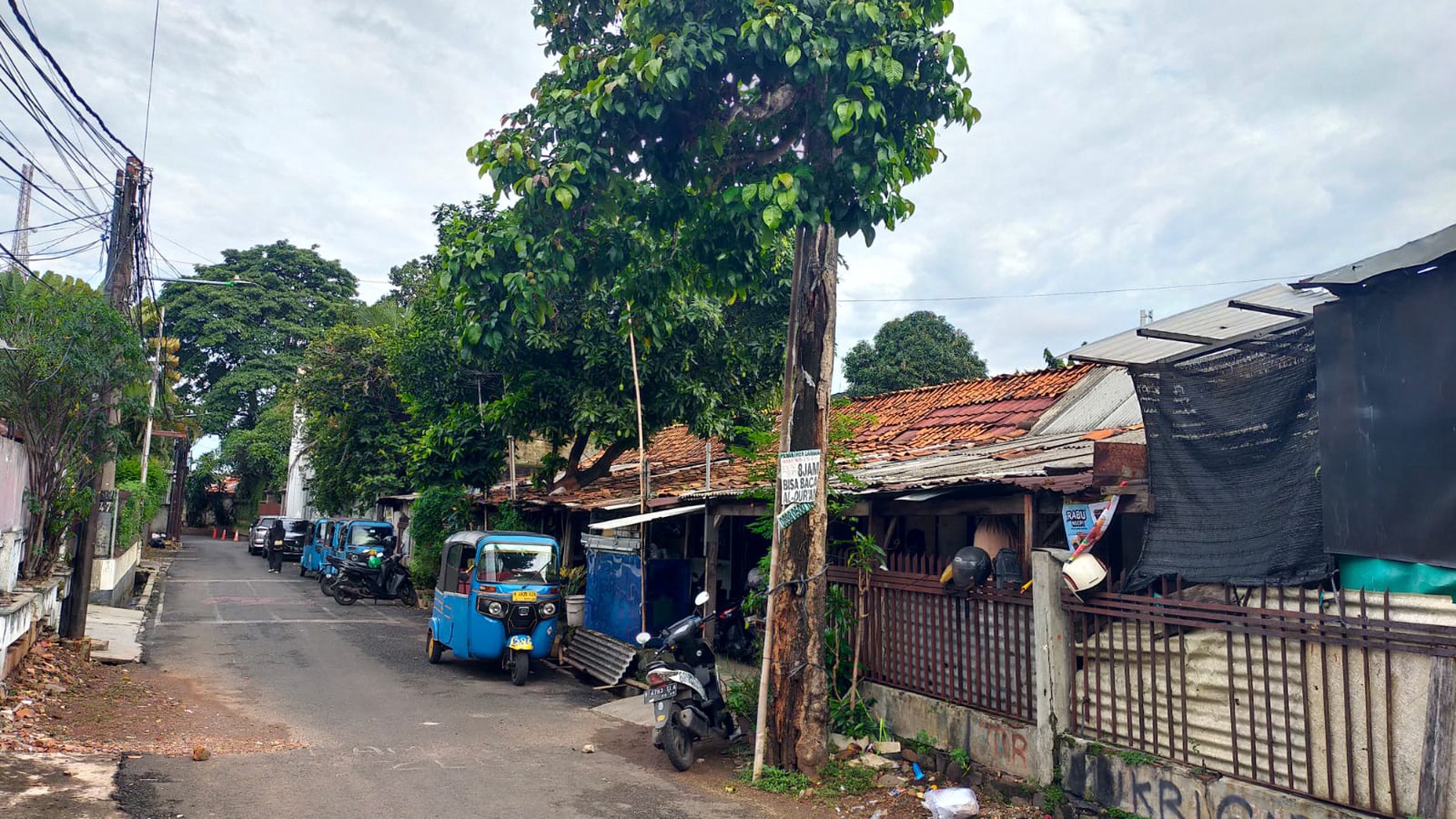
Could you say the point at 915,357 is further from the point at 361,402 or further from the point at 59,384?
the point at 59,384

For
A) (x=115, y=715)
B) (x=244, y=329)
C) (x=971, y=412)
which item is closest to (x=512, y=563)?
(x=115, y=715)

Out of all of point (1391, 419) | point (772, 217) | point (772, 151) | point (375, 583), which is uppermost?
point (772, 151)

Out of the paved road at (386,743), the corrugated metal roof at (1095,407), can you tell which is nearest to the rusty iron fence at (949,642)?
the paved road at (386,743)

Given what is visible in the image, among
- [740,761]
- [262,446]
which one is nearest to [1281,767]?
[740,761]

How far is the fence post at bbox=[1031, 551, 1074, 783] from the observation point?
272 inches

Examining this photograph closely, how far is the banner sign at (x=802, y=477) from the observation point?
779 centimetres

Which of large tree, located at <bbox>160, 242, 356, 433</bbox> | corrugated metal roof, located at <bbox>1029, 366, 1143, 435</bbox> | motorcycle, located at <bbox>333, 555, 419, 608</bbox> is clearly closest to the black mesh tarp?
corrugated metal roof, located at <bbox>1029, 366, 1143, 435</bbox>

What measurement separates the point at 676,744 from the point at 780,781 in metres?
1.06

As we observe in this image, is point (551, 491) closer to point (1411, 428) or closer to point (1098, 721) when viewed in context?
point (1098, 721)

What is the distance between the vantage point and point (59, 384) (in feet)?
40.6

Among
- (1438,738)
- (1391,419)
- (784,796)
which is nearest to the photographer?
(1438,738)

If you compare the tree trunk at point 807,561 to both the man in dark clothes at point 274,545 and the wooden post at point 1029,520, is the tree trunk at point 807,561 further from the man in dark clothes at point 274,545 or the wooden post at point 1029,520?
the man in dark clothes at point 274,545

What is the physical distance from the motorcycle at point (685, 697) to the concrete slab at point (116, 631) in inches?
322

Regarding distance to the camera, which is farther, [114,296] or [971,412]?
[971,412]
